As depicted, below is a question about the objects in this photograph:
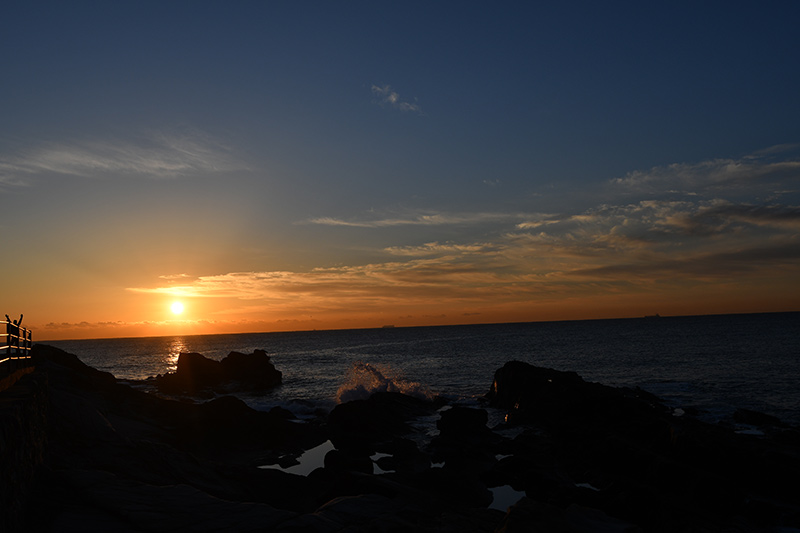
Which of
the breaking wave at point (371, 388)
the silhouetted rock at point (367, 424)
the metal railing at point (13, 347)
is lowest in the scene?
the breaking wave at point (371, 388)

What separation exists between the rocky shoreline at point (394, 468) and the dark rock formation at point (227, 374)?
28821 mm

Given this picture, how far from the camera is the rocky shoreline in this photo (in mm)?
10188

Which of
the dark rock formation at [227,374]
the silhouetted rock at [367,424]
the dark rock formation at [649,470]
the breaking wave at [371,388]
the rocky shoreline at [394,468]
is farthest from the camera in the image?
the dark rock formation at [227,374]

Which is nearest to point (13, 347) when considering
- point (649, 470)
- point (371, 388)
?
point (649, 470)

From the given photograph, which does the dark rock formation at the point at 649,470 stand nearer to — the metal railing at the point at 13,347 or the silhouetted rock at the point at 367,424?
the silhouetted rock at the point at 367,424

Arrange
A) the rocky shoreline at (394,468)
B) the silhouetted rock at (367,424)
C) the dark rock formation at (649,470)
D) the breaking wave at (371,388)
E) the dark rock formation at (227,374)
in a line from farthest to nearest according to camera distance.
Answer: the dark rock formation at (227,374), the breaking wave at (371,388), the silhouetted rock at (367,424), the dark rock formation at (649,470), the rocky shoreline at (394,468)

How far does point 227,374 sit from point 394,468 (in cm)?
4743

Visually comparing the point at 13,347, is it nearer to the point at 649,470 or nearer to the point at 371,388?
the point at 649,470

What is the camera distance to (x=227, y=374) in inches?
2484

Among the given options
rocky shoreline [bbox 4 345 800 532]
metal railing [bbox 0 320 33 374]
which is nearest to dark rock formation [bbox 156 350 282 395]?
rocky shoreline [bbox 4 345 800 532]

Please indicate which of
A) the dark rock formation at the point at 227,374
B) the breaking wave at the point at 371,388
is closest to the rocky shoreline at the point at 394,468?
the breaking wave at the point at 371,388

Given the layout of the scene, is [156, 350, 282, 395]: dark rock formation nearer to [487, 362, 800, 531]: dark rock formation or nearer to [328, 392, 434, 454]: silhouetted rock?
[328, 392, 434, 454]: silhouetted rock

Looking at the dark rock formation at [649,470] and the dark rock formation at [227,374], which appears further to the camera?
the dark rock formation at [227,374]

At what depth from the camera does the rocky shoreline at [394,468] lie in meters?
10.2
